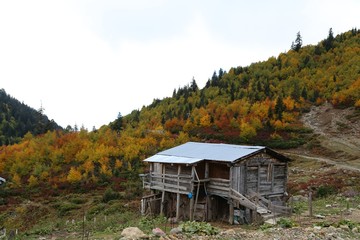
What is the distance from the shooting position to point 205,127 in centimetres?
6844

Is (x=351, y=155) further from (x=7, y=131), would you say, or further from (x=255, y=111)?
(x=7, y=131)

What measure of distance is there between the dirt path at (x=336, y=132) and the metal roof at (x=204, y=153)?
22.4 m

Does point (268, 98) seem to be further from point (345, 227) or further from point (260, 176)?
point (345, 227)

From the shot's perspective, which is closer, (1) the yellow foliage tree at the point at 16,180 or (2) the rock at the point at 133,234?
(2) the rock at the point at 133,234

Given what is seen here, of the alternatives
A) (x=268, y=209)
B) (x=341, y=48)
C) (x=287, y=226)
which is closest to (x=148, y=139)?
(x=268, y=209)

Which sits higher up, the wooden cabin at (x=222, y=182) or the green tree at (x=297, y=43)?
the green tree at (x=297, y=43)

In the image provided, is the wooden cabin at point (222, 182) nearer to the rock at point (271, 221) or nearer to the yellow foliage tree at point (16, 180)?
the rock at point (271, 221)

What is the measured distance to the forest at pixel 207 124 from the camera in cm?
5053

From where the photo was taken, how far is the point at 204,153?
26344 millimetres

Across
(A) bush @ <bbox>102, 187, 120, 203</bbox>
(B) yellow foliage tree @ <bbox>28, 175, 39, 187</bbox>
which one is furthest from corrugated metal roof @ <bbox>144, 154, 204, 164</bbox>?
(B) yellow foliage tree @ <bbox>28, 175, 39, 187</bbox>

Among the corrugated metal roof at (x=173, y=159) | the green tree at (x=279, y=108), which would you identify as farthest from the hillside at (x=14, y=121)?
the corrugated metal roof at (x=173, y=159)

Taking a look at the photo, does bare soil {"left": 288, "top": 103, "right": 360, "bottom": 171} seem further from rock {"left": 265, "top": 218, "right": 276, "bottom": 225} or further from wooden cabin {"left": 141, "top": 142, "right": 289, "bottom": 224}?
rock {"left": 265, "top": 218, "right": 276, "bottom": 225}

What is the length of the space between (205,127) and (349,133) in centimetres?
2372

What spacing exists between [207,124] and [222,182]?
43.9 m
